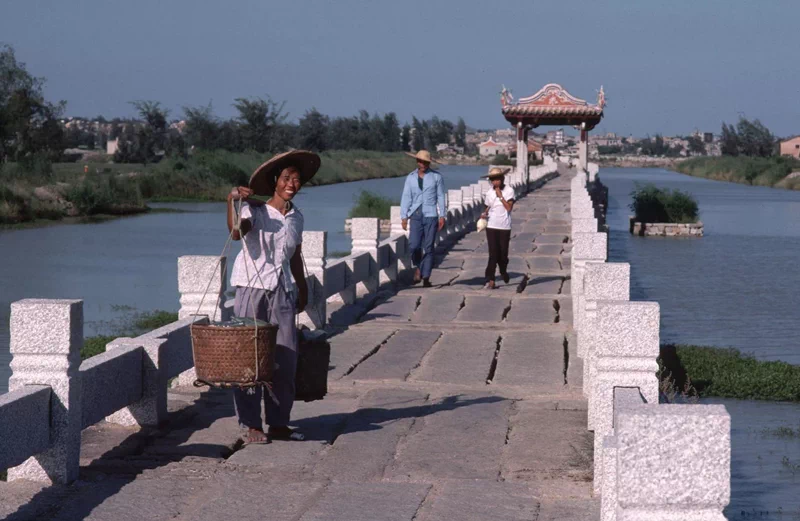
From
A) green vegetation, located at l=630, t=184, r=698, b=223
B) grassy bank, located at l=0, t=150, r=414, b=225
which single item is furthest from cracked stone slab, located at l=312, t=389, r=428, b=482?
green vegetation, located at l=630, t=184, r=698, b=223

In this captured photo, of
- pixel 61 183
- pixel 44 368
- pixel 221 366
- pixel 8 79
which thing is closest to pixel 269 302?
pixel 221 366

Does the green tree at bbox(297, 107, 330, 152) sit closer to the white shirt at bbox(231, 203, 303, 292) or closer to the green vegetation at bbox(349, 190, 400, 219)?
the green vegetation at bbox(349, 190, 400, 219)

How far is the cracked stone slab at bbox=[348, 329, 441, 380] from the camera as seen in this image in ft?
32.0

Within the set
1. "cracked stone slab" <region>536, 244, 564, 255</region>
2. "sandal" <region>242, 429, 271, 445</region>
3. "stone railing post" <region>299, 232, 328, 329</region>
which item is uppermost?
"stone railing post" <region>299, 232, 328, 329</region>

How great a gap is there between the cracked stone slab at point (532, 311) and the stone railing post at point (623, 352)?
640 cm

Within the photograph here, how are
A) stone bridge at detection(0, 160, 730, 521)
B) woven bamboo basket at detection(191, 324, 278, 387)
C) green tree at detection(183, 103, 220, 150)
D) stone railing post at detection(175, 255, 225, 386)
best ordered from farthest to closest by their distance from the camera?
green tree at detection(183, 103, 220, 150)
stone railing post at detection(175, 255, 225, 386)
woven bamboo basket at detection(191, 324, 278, 387)
stone bridge at detection(0, 160, 730, 521)

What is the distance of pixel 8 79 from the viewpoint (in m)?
63.0

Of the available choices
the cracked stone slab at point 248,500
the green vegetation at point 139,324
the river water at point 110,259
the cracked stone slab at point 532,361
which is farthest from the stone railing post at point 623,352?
the green vegetation at point 139,324

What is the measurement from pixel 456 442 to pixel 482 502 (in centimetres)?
133

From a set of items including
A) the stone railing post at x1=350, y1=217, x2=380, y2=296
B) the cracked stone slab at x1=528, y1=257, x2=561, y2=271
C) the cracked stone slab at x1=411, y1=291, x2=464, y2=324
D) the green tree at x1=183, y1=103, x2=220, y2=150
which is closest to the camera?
the cracked stone slab at x1=411, y1=291, x2=464, y2=324

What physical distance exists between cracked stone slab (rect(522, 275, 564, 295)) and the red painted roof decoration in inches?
1252

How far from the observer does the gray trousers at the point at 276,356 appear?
23.9 feet

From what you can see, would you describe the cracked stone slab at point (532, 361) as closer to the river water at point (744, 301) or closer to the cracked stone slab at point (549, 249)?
the river water at point (744, 301)

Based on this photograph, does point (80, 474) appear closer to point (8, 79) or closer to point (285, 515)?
point (285, 515)
